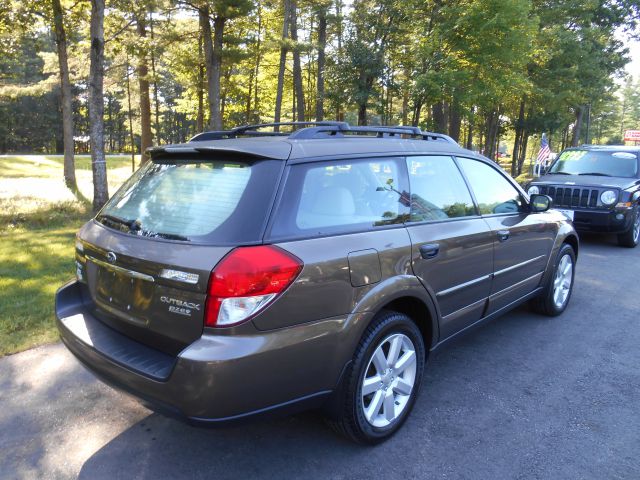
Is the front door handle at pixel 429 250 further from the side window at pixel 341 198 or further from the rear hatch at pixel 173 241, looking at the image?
the rear hatch at pixel 173 241

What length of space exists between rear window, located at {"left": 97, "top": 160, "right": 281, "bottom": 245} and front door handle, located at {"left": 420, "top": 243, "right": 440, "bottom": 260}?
3.64ft

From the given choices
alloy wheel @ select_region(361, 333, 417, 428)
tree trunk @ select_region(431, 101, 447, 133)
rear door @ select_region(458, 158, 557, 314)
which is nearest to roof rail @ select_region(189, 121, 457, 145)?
rear door @ select_region(458, 158, 557, 314)

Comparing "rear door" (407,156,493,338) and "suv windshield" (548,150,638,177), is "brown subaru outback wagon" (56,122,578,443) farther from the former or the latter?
"suv windshield" (548,150,638,177)

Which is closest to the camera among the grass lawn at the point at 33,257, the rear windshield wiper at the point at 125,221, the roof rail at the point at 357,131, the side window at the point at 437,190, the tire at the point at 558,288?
the rear windshield wiper at the point at 125,221

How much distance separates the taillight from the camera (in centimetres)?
217

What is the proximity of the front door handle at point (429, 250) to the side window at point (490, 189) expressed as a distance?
864 mm

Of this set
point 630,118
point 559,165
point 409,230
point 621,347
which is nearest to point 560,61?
point 559,165

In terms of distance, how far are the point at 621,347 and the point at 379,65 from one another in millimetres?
17916

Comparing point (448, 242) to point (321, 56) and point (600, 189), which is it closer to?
point (600, 189)

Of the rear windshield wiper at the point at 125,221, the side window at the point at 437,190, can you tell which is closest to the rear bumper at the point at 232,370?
the rear windshield wiper at the point at 125,221

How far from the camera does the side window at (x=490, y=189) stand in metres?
3.81

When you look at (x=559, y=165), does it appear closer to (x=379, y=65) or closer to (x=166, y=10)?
(x=379, y=65)

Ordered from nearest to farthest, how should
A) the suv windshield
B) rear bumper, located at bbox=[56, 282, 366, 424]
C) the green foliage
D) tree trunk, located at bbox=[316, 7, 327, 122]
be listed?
1. rear bumper, located at bbox=[56, 282, 366, 424]
2. the suv windshield
3. the green foliage
4. tree trunk, located at bbox=[316, 7, 327, 122]

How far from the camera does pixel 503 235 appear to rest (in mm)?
3832
